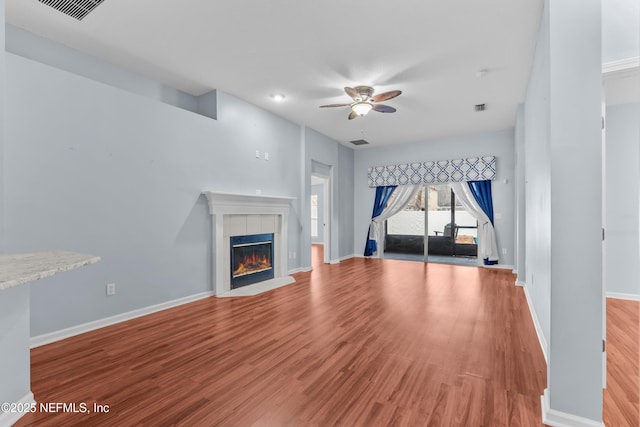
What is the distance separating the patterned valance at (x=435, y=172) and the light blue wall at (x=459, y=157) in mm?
162

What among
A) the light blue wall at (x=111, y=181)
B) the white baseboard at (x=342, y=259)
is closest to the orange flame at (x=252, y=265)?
the light blue wall at (x=111, y=181)

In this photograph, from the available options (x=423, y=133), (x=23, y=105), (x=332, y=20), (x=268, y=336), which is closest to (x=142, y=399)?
(x=268, y=336)

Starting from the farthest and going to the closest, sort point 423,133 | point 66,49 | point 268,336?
point 423,133 → point 66,49 → point 268,336

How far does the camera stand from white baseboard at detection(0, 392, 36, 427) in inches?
63.2

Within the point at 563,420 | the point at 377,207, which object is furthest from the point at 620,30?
the point at 377,207

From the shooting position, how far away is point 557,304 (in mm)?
1664

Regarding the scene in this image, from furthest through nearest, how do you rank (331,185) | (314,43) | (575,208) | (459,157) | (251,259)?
1. (331,185)
2. (459,157)
3. (251,259)
4. (314,43)
5. (575,208)

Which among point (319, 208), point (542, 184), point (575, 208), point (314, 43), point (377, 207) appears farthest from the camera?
point (319, 208)

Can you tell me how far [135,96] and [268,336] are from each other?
3088 millimetres

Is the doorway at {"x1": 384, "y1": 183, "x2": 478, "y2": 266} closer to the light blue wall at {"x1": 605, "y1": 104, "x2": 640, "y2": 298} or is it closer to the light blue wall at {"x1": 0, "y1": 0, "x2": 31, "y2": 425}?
the light blue wall at {"x1": 605, "y1": 104, "x2": 640, "y2": 298}

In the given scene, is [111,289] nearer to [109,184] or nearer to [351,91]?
[109,184]

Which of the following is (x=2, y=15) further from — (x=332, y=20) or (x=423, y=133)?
(x=423, y=133)

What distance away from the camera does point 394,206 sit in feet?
24.1

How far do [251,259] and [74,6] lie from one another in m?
3.59
